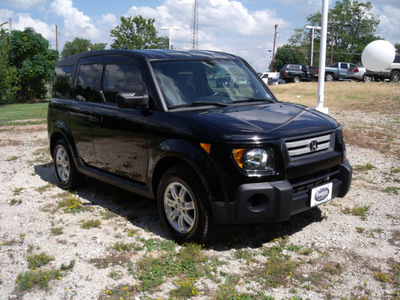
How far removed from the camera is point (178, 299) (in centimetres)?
324

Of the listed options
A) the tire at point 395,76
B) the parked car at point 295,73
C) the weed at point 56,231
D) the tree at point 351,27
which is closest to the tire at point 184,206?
the weed at point 56,231

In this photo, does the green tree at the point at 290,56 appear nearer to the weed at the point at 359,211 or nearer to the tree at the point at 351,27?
the tree at the point at 351,27

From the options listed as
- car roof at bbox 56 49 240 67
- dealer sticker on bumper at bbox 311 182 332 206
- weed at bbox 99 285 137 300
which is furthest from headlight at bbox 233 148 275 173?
car roof at bbox 56 49 240 67

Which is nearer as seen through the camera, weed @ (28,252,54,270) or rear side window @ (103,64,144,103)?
weed @ (28,252,54,270)

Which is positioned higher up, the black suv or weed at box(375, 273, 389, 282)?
the black suv

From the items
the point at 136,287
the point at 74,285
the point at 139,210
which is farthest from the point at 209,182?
the point at 139,210

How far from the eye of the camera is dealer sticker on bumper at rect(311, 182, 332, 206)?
399 cm

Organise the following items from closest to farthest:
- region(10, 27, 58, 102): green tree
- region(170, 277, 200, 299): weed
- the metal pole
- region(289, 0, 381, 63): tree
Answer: region(170, 277, 200, 299): weed, the metal pole, region(10, 27, 58, 102): green tree, region(289, 0, 381, 63): tree

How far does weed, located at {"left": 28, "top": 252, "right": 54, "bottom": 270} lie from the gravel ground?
1.0 inches

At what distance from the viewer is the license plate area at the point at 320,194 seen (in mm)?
3990

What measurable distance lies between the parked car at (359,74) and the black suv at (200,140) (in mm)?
26942

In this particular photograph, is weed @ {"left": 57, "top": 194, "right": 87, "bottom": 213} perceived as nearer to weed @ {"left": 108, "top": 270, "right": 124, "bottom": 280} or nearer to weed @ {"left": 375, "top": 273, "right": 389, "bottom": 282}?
weed @ {"left": 108, "top": 270, "right": 124, "bottom": 280}

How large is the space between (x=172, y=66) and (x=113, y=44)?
53.6m

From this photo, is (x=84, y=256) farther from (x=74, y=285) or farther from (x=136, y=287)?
(x=136, y=287)
